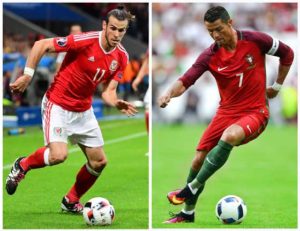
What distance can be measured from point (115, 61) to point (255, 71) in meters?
1.15

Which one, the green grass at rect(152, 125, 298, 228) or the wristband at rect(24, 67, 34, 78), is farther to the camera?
the green grass at rect(152, 125, 298, 228)

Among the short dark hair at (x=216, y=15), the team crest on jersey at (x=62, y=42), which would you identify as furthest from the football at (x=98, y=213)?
the short dark hair at (x=216, y=15)

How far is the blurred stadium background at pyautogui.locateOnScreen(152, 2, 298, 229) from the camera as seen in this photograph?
1246 centimetres

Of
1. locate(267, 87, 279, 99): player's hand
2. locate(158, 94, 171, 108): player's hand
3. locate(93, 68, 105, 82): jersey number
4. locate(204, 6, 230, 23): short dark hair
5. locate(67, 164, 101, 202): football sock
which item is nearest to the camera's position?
locate(158, 94, 171, 108): player's hand

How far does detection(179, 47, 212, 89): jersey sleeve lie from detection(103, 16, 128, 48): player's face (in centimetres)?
60

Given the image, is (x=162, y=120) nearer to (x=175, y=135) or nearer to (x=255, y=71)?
(x=175, y=135)

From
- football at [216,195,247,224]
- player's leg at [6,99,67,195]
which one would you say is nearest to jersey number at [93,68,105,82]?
player's leg at [6,99,67,195]

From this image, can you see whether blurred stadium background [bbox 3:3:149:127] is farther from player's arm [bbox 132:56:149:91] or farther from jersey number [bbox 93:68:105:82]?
jersey number [bbox 93:68:105:82]

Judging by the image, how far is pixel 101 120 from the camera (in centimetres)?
1487

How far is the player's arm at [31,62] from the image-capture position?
693cm

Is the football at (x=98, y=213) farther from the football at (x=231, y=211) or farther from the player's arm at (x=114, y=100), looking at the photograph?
the football at (x=231, y=211)

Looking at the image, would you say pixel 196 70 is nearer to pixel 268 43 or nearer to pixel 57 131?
pixel 268 43

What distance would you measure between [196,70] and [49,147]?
134cm

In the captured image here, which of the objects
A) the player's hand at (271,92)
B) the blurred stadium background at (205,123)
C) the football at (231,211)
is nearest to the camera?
the player's hand at (271,92)
